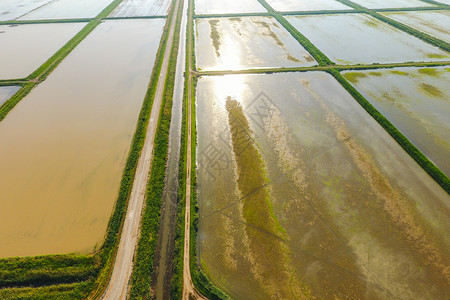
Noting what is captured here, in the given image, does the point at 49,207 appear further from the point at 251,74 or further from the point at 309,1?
the point at 309,1

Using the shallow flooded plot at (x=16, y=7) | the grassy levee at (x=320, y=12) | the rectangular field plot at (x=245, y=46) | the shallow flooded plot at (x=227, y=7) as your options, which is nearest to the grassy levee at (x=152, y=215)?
the rectangular field plot at (x=245, y=46)

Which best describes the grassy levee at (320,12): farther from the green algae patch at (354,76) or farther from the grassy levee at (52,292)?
the grassy levee at (52,292)

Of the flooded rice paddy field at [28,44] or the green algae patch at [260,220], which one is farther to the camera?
the flooded rice paddy field at [28,44]

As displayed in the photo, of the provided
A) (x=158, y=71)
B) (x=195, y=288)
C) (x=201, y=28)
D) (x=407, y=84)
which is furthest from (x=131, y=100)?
(x=407, y=84)

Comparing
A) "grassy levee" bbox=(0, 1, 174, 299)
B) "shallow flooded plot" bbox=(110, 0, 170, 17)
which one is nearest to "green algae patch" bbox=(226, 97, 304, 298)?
"grassy levee" bbox=(0, 1, 174, 299)

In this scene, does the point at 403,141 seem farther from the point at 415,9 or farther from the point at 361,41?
the point at 415,9
